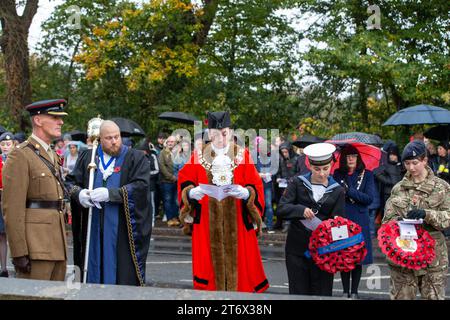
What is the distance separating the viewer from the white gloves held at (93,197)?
21.8ft

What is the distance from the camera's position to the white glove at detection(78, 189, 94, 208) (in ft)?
21.9

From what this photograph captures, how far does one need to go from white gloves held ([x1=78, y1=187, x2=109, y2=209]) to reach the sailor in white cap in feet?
5.13

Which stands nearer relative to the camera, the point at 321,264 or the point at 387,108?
the point at 321,264

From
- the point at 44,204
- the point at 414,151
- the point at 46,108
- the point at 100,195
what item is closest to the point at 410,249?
the point at 414,151

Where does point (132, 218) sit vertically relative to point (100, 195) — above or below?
below

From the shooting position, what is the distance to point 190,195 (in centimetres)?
730

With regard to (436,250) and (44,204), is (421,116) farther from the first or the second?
(44,204)

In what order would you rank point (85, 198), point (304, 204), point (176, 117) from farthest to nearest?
point (176, 117), point (304, 204), point (85, 198)

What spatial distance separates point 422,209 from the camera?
20.7 feet

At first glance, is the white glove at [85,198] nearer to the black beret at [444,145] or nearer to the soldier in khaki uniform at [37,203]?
the soldier in khaki uniform at [37,203]

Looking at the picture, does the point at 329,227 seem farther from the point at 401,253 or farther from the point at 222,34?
the point at 222,34

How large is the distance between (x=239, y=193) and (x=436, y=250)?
186 centimetres
